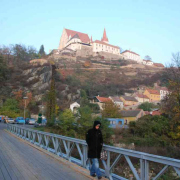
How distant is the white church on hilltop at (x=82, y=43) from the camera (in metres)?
121

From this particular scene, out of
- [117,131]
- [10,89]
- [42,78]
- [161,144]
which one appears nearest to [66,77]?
[42,78]

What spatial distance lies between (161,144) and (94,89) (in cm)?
5048

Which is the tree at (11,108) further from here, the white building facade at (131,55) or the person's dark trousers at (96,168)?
the white building facade at (131,55)

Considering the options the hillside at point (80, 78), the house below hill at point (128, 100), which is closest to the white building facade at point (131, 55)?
the hillside at point (80, 78)

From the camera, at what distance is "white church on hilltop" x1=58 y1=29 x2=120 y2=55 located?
121m

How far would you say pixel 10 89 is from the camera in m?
67.2

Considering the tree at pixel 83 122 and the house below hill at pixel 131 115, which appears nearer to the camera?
the tree at pixel 83 122

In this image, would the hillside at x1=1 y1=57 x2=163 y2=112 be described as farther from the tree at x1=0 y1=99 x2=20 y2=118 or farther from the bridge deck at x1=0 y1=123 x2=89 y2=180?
the bridge deck at x1=0 y1=123 x2=89 y2=180

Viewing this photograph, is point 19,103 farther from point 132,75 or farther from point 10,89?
point 132,75

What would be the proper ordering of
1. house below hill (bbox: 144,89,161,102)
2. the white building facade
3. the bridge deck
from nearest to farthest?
the bridge deck → house below hill (bbox: 144,89,161,102) → the white building facade

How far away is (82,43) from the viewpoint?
122 meters

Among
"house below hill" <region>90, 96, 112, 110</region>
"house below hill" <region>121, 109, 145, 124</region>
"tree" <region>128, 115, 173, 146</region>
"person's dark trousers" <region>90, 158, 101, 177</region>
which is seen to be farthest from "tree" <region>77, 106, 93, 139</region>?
"house below hill" <region>90, 96, 112, 110</region>

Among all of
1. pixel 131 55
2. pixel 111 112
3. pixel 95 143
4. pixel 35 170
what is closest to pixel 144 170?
pixel 95 143

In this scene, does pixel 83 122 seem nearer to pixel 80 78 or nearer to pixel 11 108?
pixel 11 108
